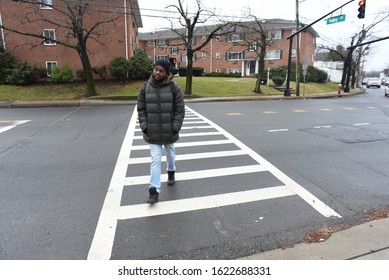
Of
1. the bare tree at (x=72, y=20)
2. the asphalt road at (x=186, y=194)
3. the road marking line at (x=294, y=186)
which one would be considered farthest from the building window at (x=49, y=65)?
the road marking line at (x=294, y=186)

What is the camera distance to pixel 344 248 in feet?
9.80

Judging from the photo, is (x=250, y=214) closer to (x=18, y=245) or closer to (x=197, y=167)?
(x=197, y=167)

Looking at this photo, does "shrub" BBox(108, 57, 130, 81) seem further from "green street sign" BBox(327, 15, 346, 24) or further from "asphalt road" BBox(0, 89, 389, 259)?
"asphalt road" BBox(0, 89, 389, 259)

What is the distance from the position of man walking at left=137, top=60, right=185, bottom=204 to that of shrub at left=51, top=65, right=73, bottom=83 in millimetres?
22872

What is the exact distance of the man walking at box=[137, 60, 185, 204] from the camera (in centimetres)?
403

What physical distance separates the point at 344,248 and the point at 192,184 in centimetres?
253

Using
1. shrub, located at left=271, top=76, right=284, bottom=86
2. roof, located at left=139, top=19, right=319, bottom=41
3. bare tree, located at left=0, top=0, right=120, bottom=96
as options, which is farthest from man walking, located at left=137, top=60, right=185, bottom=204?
roof, located at left=139, top=19, right=319, bottom=41

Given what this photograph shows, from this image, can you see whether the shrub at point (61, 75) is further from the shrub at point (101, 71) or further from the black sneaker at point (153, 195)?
the black sneaker at point (153, 195)

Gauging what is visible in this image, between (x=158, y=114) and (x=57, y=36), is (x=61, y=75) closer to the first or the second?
(x=57, y=36)

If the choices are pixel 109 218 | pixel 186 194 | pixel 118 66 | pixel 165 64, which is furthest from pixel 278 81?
pixel 109 218

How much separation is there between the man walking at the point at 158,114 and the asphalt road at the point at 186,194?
564 mm

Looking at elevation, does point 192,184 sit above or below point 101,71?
below

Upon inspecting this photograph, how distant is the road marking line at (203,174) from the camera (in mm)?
4996

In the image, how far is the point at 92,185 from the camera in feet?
15.8
